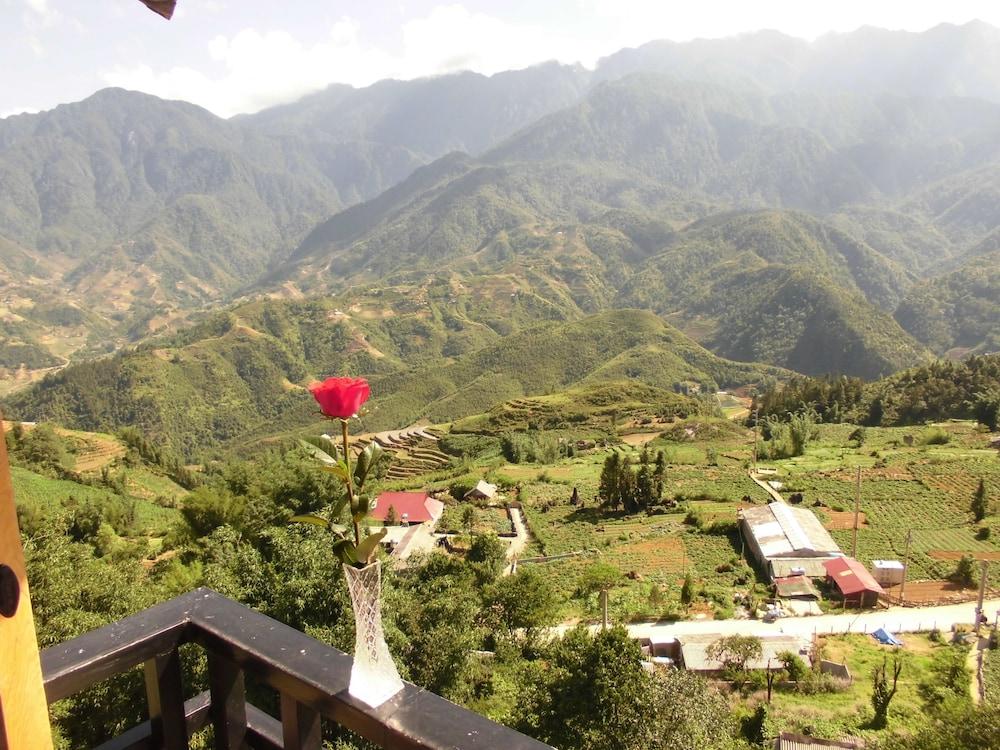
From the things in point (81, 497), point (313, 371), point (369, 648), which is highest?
point (369, 648)

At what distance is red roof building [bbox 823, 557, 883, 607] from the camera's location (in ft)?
79.5

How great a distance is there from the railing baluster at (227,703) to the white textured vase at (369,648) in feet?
1.76

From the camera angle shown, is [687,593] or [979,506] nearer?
[687,593]

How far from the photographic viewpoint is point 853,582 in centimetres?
2472

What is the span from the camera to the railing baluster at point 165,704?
2.16 m

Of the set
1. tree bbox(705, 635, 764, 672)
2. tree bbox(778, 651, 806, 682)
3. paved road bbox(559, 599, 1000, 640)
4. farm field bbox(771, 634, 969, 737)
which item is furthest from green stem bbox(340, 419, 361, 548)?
paved road bbox(559, 599, 1000, 640)

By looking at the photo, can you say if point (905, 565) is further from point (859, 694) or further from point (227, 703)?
point (227, 703)

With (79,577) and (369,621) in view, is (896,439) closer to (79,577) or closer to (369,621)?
(79,577)

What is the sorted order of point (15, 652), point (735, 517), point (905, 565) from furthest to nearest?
1. point (735, 517)
2. point (905, 565)
3. point (15, 652)

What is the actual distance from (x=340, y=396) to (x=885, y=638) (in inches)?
993

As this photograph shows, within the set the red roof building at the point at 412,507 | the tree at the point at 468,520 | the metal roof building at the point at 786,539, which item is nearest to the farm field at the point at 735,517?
the metal roof building at the point at 786,539

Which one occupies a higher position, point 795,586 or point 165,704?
point 165,704

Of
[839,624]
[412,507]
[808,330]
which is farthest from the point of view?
[808,330]

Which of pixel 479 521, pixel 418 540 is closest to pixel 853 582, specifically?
pixel 479 521
